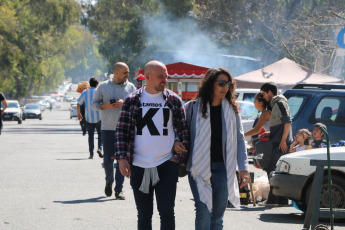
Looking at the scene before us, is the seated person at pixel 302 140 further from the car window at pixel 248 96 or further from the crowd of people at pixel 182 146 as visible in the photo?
the car window at pixel 248 96

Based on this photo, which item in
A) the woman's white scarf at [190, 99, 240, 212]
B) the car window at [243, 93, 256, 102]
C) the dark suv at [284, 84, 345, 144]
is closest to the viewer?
the woman's white scarf at [190, 99, 240, 212]

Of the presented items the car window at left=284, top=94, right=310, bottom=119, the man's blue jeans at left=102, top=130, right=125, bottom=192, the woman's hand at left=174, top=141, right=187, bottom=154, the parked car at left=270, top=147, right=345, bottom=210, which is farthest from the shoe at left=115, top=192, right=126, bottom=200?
the woman's hand at left=174, top=141, right=187, bottom=154

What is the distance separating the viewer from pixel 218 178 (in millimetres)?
6184

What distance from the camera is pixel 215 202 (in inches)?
246

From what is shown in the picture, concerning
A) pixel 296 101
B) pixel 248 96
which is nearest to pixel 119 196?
pixel 296 101

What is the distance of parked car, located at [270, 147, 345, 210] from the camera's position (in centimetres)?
923

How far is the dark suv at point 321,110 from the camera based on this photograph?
1309 cm

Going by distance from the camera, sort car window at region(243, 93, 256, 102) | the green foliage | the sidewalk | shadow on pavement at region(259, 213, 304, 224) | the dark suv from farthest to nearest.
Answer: the green foliage < car window at region(243, 93, 256, 102) < the dark suv < shadow on pavement at region(259, 213, 304, 224) < the sidewalk

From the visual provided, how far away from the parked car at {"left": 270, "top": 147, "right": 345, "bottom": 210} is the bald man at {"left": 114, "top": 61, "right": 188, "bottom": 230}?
3281mm

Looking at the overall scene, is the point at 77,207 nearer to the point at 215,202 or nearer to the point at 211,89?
the point at 215,202

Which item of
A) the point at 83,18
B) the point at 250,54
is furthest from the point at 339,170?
the point at 83,18

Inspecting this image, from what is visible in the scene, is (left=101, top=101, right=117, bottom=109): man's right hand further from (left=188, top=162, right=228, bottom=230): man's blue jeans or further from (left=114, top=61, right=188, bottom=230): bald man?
(left=188, top=162, right=228, bottom=230): man's blue jeans

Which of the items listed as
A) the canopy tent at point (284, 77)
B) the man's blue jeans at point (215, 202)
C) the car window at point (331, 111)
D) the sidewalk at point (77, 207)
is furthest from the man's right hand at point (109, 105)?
the canopy tent at point (284, 77)

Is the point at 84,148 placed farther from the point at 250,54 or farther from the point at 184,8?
the point at 250,54
